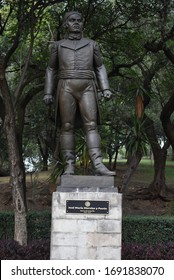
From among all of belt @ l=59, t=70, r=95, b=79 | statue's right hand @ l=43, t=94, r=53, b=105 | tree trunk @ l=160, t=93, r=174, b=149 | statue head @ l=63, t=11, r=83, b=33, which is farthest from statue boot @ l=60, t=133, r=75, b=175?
tree trunk @ l=160, t=93, r=174, b=149

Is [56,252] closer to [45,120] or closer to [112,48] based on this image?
[112,48]

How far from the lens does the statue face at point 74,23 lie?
689cm

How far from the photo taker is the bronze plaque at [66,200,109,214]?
20.9 feet

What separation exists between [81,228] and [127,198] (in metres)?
9.39

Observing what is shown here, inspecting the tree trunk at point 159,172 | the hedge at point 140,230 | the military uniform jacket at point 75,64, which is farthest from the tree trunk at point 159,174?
the military uniform jacket at point 75,64

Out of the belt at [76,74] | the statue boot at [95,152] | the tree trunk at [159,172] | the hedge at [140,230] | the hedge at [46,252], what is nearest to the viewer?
the statue boot at [95,152]

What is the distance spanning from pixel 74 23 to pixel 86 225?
10.3 feet

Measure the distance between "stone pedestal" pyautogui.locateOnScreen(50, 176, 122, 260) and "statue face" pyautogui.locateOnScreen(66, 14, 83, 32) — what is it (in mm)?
2592

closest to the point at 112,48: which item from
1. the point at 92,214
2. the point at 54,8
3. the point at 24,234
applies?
the point at 54,8

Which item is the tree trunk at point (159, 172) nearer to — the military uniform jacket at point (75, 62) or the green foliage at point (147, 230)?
the green foliage at point (147, 230)

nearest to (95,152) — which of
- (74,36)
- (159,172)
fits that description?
(74,36)

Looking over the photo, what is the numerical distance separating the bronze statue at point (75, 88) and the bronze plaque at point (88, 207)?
59 cm

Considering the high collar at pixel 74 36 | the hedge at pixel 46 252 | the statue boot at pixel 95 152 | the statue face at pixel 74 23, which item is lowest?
the hedge at pixel 46 252

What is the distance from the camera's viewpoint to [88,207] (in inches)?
251
